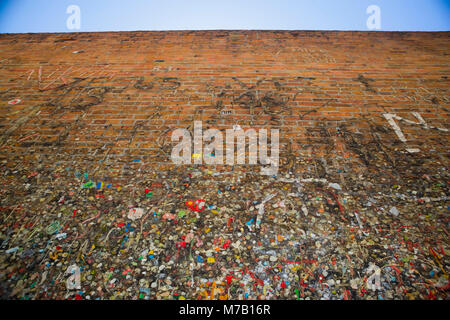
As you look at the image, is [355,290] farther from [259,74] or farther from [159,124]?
[259,74]

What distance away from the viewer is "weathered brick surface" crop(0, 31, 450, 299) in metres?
2.01

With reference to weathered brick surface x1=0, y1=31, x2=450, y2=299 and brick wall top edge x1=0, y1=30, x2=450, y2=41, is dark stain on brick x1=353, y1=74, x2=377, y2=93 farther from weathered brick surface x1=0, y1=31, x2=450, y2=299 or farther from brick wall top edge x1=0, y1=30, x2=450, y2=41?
brick wall top edge x1=0, y1=30, x2=450, y2=41

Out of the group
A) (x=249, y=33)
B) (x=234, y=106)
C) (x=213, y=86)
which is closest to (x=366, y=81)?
(x=234, y=106)

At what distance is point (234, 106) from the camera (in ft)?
9.00

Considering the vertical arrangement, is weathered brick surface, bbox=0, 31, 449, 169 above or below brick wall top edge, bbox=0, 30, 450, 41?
below

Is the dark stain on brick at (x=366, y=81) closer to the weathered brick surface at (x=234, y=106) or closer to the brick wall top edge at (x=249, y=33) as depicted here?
the weathered brick surface at (x=234, y=106)

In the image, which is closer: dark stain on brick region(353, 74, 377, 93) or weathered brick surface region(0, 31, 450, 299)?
weathered brick surface region(0, 31, 450, 299)

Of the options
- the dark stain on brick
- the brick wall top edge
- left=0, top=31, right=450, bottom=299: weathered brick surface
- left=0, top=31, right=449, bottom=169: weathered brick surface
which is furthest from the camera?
the brick wall top edge

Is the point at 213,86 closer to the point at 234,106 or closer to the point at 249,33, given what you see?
the point at 234,106

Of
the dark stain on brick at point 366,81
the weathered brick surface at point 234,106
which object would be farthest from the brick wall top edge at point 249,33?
the dark stain on brick at point 366,81

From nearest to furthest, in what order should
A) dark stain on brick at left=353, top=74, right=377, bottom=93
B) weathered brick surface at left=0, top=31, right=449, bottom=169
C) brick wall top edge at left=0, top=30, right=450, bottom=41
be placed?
weathered brick surface at left=0, top=31, right=449, bottom=169 → dark stain on brick at left=353, top=74, right=377, bottom=93 → brick wall top edge at left=0, top=30, right=450, bottom=41

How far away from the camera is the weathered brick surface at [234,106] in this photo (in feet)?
6.61

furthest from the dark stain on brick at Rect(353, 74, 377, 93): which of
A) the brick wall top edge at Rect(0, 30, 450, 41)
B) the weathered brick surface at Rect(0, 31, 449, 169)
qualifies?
the brick wall top edge at Rect(0, 30, 450, 41)

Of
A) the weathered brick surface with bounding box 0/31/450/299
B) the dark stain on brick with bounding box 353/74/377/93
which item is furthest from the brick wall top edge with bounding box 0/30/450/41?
the dark stain on brick with bounding box 353/74/377/93
